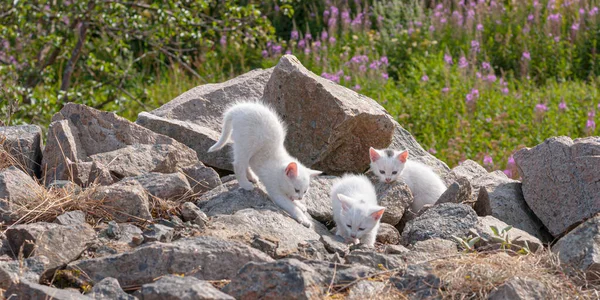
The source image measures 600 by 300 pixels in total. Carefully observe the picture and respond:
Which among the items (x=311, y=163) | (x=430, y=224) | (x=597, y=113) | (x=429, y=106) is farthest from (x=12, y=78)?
(x=597, y=113)

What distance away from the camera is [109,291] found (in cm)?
384

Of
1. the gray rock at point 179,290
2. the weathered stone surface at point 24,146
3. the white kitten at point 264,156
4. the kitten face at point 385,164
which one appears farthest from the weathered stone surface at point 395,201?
the gray rock at point 179,290

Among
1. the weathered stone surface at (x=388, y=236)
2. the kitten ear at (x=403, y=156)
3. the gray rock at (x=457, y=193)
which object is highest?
the gray rock at (x=457, y=193)

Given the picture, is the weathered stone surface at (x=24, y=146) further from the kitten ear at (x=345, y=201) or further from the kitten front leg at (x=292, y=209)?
the kitten ear at (x=345, y=201)

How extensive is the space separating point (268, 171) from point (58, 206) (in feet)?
5.15

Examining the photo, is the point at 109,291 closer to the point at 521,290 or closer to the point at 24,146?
the point at 521,290

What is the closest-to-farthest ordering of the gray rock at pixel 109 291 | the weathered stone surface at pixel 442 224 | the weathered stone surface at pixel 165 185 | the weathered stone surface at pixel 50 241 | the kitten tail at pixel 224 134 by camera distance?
the gray rock at pixel 109 291 → the weathered stone surface at pixel 50 241 → the weathered stone surface at pixel 442 224 → the weathered stone surface at pixel 165 185 → the kitten tail at pixel 224 134

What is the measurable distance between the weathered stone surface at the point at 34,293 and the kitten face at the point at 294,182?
2.25 m

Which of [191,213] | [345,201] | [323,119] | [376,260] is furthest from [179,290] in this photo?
[323,119]

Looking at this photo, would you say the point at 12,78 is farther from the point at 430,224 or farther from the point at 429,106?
the point at 430,224

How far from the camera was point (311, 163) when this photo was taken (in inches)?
264

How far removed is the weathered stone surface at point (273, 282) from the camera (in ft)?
12.6

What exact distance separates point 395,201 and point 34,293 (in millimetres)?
3140

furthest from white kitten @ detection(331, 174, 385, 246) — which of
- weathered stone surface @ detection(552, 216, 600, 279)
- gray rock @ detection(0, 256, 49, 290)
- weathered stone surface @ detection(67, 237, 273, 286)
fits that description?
gray rock @ detection(0, 256, 49, 290)
